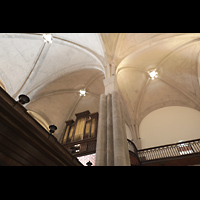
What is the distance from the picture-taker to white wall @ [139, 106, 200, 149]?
11.1 metres

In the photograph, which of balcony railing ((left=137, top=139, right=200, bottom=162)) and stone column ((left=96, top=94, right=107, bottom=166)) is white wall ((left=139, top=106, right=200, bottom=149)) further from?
stone column ((left=96, top=94, right=107, bottom=166))

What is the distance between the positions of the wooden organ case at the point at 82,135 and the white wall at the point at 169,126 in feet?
14.4

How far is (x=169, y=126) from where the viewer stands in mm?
11945

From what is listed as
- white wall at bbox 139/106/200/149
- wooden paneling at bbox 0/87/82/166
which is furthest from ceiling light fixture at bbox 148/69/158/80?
wooden paneling at bbox 0/87/82/166

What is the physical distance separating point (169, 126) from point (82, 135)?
22.1 ft

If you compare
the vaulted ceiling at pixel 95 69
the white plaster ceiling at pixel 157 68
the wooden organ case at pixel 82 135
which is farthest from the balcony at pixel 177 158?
the vaulted ceiling at pixel 95 69

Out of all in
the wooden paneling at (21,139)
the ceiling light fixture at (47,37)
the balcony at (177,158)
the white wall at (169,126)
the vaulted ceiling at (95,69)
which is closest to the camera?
the wooden paneling at (21,139)

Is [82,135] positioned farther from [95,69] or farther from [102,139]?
[102,139]

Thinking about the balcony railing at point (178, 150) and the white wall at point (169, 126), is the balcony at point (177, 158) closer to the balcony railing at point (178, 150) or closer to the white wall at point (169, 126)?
the balcony railing at point (178, 150)

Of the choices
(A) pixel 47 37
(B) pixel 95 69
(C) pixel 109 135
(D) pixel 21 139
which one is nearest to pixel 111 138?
(C) pixel 109 135

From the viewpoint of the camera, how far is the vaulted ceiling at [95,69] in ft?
33.1

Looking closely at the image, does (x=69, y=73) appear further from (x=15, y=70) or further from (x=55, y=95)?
(x=15, y=70)
